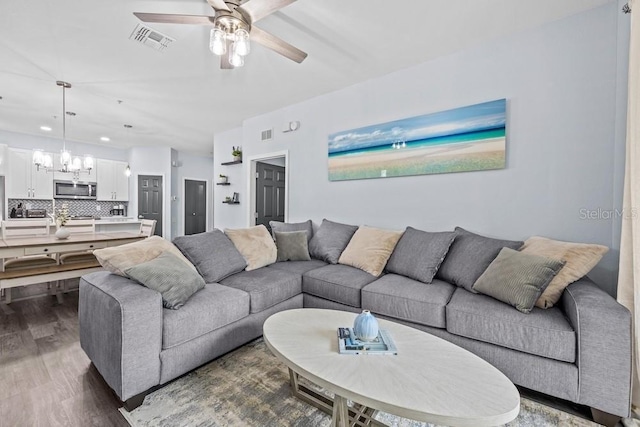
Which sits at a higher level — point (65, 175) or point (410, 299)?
point (65, 175)

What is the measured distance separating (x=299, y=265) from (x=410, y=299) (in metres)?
1.30

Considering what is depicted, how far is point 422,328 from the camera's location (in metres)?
2.01

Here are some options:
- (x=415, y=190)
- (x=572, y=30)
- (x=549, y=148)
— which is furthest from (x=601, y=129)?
(x=415, y=190)

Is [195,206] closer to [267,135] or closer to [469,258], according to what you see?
[267,135]

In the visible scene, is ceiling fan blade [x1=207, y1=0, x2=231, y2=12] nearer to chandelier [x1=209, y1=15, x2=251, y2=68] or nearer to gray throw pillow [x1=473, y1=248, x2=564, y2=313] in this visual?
chandelier [x1=209, y1=15, x2=251, y2=68]

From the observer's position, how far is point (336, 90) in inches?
145

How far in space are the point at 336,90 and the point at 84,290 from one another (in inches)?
132

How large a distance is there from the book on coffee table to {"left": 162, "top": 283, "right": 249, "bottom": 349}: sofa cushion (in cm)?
94

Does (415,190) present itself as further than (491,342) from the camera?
Yes

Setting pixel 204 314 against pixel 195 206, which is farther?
pixel 195 206

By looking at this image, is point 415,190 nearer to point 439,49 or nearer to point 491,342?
point 439,49

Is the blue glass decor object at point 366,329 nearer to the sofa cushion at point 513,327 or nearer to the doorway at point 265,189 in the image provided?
the sofa cushion at point 513,327

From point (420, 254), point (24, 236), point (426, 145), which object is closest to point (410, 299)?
point (420, 254)

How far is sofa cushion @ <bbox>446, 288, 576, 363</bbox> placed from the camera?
1521 millimetres
